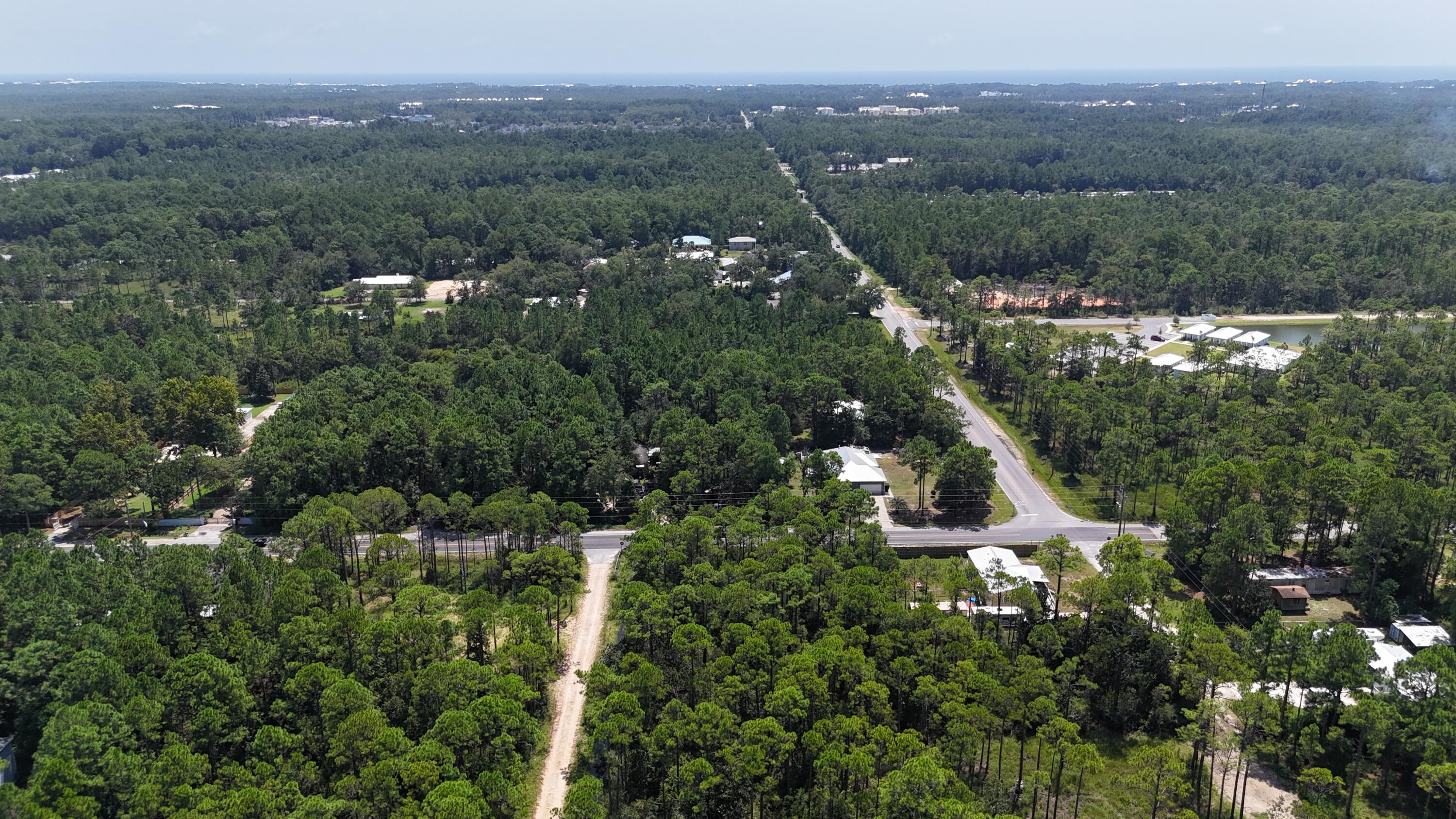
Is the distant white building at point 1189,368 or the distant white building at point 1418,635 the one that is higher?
the distant white building at point 1189,368

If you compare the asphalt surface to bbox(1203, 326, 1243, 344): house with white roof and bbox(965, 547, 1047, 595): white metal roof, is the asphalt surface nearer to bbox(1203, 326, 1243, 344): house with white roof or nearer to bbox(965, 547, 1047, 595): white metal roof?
bbox(965, 547, 1047, 595): white metal roof

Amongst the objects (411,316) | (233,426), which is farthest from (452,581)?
(411,316)

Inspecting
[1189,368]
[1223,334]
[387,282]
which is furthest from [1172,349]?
[387,282]

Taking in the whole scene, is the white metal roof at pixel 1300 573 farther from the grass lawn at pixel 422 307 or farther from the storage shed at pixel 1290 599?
the grass lawn at pixel 422 307

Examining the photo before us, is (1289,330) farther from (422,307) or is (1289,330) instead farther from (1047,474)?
(422,307)

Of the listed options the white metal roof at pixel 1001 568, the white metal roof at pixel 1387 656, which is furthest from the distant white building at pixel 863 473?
the white metal roof at pixel 1387 656
